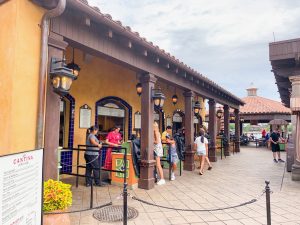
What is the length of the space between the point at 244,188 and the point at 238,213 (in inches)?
85.0

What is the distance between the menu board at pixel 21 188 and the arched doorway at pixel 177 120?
11380 millimetres

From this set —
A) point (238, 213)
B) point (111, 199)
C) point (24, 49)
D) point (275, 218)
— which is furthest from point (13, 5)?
point (275, 218)

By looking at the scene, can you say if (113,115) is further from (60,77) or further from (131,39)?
(60,77)

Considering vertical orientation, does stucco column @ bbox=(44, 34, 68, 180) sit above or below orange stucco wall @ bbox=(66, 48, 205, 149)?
below

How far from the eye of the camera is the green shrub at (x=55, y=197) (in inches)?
129

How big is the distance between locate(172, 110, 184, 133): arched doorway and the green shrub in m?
10.5

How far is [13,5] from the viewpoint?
133 inches

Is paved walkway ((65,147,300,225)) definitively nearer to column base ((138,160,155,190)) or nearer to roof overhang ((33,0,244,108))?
column base ((138,160,155,190))

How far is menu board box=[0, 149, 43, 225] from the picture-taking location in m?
1.96

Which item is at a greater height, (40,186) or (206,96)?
(206,96)

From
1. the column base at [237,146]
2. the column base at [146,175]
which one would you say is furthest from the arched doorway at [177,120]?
the column base at [146,175]

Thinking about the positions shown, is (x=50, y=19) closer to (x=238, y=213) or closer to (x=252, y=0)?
(x=238, y=213)

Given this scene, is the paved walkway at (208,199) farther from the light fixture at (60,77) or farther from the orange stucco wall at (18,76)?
the light fixture at (60,77)

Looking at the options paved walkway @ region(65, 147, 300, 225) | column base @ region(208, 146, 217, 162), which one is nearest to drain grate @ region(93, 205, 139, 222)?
paved walkway @ region(65, 147, 300, 225)
